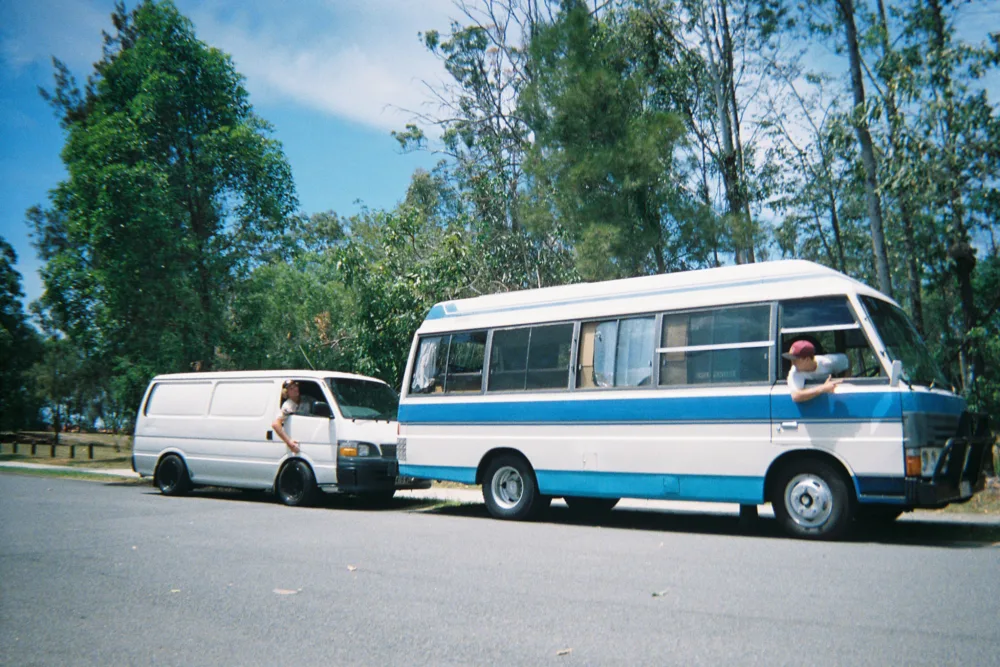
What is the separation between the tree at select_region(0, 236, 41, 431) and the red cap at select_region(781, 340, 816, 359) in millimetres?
42260

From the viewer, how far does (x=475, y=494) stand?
50.6ft

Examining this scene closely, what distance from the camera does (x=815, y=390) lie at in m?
8.98

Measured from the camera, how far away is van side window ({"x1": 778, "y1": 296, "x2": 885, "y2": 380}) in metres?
9.12

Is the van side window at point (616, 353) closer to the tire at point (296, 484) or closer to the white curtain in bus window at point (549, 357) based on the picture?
the white curtain in bus window at point (549, 357)

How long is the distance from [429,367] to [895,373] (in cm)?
657

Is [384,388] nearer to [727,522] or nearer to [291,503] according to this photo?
[291,503]

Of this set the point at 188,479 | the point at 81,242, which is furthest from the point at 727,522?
the point at 81,242

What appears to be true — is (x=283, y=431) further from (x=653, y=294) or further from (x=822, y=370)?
(x=822, y=370)

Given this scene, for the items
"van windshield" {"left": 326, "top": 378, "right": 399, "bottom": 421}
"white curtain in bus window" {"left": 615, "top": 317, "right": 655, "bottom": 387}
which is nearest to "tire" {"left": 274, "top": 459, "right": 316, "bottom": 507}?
"van windshield" {"left": 326, "top": 378, "right": 399, "bottom": 421}

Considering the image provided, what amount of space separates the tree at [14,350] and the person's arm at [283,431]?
34.8 metres

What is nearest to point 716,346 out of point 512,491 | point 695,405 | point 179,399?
point 695,405

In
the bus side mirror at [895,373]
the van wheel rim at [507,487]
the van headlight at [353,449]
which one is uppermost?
the bus side mirror at [895,373]

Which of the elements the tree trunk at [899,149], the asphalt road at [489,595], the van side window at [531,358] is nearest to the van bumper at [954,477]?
the asphalt road at [489,595]

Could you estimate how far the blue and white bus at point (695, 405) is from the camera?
8922mm
